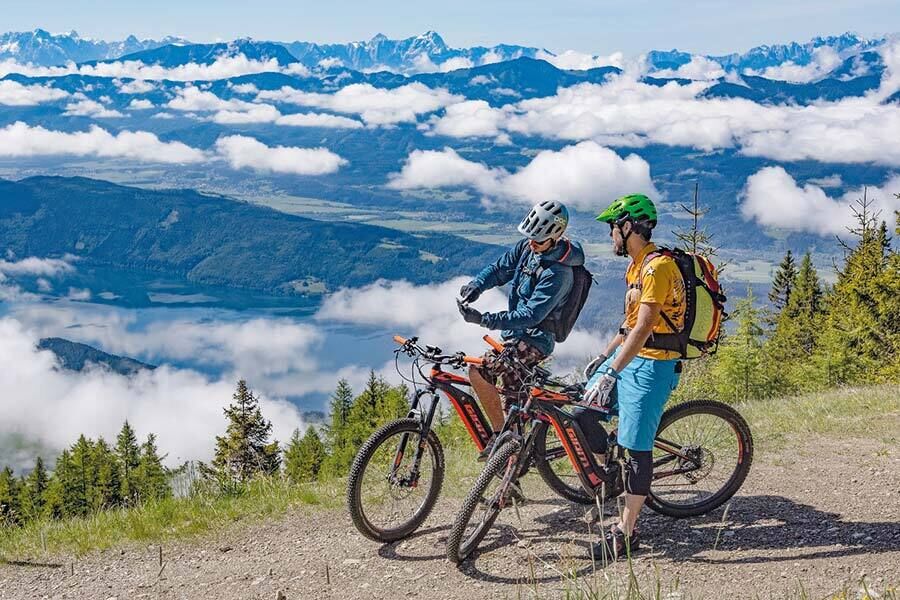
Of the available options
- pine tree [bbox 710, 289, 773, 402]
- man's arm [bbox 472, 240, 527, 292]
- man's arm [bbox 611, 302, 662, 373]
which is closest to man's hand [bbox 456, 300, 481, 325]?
man's arm [bbox 472, 240, 527, 292]

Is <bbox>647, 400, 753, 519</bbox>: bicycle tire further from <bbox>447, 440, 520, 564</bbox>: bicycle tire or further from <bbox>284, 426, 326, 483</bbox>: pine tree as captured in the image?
<bbox>284, 426, 326, 483</bbox>: pine tree

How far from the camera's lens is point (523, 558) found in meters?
6.23

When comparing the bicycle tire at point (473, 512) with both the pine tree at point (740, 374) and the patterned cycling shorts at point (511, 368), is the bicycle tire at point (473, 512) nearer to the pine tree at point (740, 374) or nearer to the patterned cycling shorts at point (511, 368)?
the patterned cycling shorts at point (511, 368)

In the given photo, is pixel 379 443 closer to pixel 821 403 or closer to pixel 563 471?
pixel 563 471

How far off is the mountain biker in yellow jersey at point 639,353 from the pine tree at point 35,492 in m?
53.0

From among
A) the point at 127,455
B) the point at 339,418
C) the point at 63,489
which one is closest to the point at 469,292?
the point at 127,455

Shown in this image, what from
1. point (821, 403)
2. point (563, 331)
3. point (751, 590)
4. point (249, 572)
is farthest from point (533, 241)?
point (821, 403)

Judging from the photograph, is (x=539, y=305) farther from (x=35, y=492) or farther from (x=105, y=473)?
(x=35, y=492)

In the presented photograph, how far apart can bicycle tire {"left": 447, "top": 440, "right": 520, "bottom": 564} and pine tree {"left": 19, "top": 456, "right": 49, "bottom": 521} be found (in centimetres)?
5215

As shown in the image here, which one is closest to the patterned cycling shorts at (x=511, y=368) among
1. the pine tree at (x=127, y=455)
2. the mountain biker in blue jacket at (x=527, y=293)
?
the mountain biker in blue jacket at (x=527, y=293)

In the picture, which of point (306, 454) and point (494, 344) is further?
point (306, 454)

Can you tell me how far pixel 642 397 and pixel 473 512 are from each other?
4.99 feet

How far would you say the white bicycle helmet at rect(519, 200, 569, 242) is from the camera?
6.40m

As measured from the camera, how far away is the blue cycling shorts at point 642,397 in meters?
5.90
